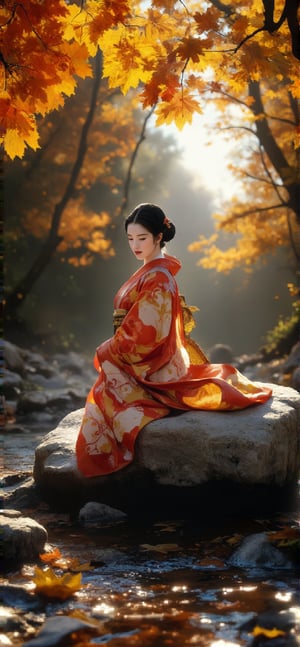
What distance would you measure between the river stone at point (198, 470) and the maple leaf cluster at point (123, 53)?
6.08 feet

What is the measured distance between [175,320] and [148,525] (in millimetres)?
1387

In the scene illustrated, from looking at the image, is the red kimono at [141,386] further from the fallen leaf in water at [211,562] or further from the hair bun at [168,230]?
the fallen leaf in water at [211,562]

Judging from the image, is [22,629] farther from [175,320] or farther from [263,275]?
[263,275]

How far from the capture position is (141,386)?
15.3ft

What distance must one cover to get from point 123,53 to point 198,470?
8.12 feet

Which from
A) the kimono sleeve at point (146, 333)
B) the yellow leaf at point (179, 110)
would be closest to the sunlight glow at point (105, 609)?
the kimono sleeve at point (146, 333)

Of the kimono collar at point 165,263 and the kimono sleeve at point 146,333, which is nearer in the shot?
the kimono sleeve at point 146,333

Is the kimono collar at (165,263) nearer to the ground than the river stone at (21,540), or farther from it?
farther from it

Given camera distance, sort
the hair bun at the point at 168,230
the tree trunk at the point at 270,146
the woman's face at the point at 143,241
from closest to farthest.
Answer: the woman's face at the point at 143,241 < the hair bun at the point at 168,230 < the tree trunk at the point at 270,146

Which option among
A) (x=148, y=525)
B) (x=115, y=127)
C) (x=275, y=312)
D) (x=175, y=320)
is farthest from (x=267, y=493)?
(x=275, y=312)

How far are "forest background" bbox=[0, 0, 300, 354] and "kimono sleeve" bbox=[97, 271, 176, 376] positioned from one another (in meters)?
1.23

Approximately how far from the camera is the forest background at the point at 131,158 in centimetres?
344

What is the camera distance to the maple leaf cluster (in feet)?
11.0

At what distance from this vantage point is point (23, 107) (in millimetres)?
3428
